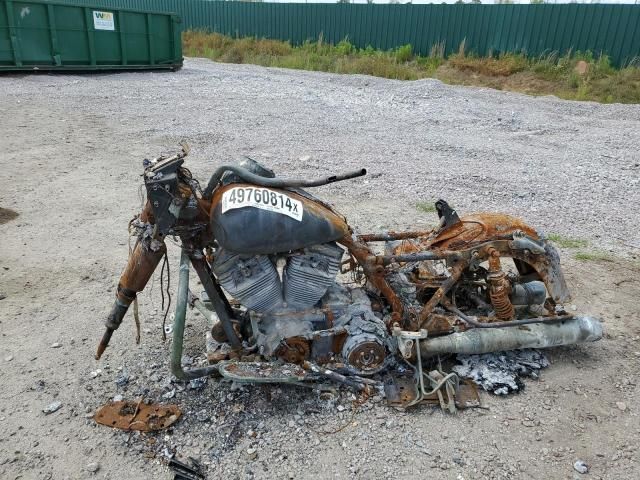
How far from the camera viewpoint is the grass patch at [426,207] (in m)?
6.57

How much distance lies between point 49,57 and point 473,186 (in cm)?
1341

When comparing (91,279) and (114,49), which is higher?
(114,49)

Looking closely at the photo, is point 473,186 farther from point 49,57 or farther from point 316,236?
point 49,57

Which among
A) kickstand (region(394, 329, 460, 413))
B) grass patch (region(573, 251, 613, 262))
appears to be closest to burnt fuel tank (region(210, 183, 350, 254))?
kickstand (region(394, 329, 460, 413))

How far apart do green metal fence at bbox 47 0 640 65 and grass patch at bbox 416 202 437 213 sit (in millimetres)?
14368

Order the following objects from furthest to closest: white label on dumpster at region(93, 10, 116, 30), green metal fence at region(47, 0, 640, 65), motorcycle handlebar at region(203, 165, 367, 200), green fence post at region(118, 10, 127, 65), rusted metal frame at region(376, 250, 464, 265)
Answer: green metal fence at region(47, 0, 640, 65) → green fence post at region(118, 10, 127, 65) → white label on dumpster at region(93, 10, 116, 30) → rusted metal frame at region(376, 250, 464, 265) → motorcycle handlebar at region(203, 165, 367, 200)

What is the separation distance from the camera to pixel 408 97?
13672mm

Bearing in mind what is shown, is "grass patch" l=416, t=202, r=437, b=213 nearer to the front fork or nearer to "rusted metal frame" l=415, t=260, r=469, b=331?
"rusted metal frame" l=415, t=260, r=469, b=331

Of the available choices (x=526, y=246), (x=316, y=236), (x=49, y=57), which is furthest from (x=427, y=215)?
(x=49, y=57)

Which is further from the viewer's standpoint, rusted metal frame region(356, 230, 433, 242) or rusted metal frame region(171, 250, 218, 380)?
rusted metal frame region(356, 230, 433, 242)

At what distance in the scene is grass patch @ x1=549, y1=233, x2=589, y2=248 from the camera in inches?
227

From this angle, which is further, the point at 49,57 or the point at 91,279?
the point at 49,57

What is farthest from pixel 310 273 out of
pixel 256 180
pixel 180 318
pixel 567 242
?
pixel 567 242

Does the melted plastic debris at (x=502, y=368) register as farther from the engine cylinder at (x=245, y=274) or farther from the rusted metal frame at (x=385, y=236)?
the engine cylinder at (x=245, y=274)
